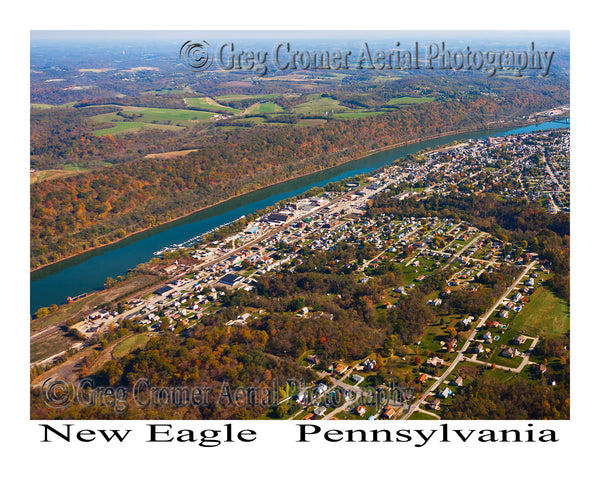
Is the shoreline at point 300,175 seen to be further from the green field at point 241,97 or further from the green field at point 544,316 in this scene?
the green field at point 241,97

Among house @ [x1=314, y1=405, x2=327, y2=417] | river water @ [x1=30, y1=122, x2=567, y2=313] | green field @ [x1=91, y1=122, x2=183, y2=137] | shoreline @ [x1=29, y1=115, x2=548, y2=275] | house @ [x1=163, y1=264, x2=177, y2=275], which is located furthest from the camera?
green field @ [x1=91, y1=122, x2=183, y2=137]

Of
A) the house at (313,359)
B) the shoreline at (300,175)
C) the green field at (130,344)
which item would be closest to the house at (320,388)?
the house at (313,359)

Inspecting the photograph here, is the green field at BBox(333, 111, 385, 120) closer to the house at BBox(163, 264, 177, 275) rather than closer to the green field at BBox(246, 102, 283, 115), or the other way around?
the green field at BBox(246, 102, 283, 115)

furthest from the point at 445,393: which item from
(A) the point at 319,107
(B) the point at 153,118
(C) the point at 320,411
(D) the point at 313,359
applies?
(A) the point at 319,107

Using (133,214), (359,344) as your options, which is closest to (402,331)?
(359,344)

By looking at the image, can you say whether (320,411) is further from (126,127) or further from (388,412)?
(126,127)

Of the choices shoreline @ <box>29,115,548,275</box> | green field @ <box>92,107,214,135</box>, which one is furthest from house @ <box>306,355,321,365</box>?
green field @ <box>92,107,214,135</box>
